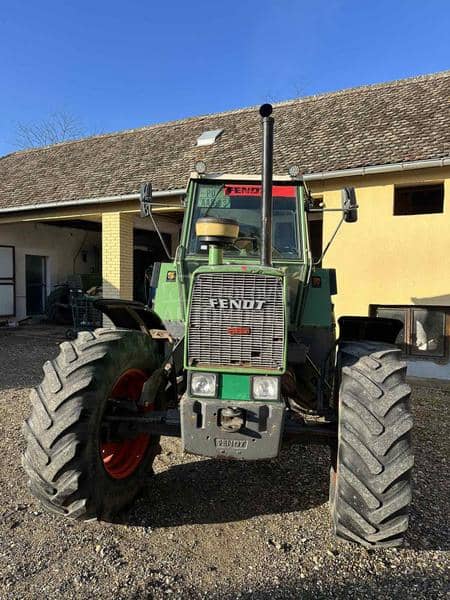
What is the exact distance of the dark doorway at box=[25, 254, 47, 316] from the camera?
15.1 m

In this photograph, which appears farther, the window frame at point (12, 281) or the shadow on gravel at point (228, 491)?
the window frame at point (12, 281)

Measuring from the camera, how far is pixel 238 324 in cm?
281

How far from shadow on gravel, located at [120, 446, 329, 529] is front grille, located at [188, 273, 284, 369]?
1208 millimetres

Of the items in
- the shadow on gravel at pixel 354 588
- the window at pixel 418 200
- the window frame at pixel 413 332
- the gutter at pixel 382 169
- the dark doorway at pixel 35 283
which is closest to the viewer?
the shadow on gravel at pixel 354 588

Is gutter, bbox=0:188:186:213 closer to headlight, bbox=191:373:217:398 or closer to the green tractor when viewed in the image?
the green tractor

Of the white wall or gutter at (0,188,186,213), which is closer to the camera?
gutter at (0,188,186,213)

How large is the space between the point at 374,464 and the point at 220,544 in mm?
1089

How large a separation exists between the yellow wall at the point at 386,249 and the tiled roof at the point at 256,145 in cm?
46

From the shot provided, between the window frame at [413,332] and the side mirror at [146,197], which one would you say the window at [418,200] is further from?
the side mirror at [146,197]

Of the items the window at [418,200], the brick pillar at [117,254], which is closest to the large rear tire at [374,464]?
the window at [418,200]

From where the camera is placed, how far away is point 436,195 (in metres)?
8.40

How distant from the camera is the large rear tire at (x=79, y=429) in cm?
275

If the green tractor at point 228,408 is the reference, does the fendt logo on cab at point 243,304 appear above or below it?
above

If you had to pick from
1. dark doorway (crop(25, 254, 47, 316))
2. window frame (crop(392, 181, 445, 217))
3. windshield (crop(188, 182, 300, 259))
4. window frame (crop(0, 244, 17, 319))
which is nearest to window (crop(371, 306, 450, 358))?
window frame (crop(392, 181, 445, 217))
